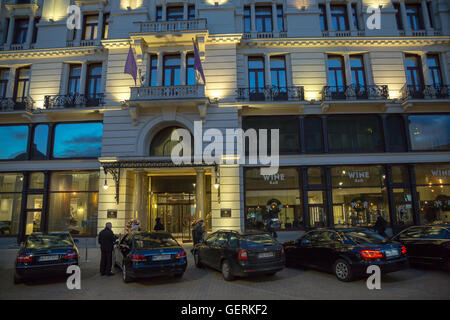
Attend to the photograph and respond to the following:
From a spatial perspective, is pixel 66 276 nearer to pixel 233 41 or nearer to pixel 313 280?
pixel 313 280

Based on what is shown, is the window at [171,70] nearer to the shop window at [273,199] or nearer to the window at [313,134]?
the shop window at [273,199]

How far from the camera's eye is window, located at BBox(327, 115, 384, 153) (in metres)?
17.0

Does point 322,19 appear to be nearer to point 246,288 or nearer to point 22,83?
point 246,288

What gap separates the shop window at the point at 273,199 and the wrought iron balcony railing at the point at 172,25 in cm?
994

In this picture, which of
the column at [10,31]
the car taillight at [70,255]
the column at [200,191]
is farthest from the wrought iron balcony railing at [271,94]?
the column at [10,31]

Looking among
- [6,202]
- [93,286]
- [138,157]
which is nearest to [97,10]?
[138,157]

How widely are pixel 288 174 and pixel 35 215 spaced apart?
16.6 meters

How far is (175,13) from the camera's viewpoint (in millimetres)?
18656

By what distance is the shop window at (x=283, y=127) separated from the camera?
17047mm

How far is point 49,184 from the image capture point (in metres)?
17.2

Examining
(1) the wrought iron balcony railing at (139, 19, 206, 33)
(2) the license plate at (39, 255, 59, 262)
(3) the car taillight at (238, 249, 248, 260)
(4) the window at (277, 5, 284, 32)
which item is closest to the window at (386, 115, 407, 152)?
(4) the window at (277, 5, 284, 32)

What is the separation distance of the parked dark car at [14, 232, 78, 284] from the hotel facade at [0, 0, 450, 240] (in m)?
7.11

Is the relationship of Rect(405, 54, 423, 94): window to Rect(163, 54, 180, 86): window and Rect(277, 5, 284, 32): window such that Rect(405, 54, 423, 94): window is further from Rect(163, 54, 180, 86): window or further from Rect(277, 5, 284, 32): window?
Rect(163, 54, 180, 86): window

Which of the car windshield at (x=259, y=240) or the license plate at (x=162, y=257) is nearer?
the license plate at (x=162, y=257)
